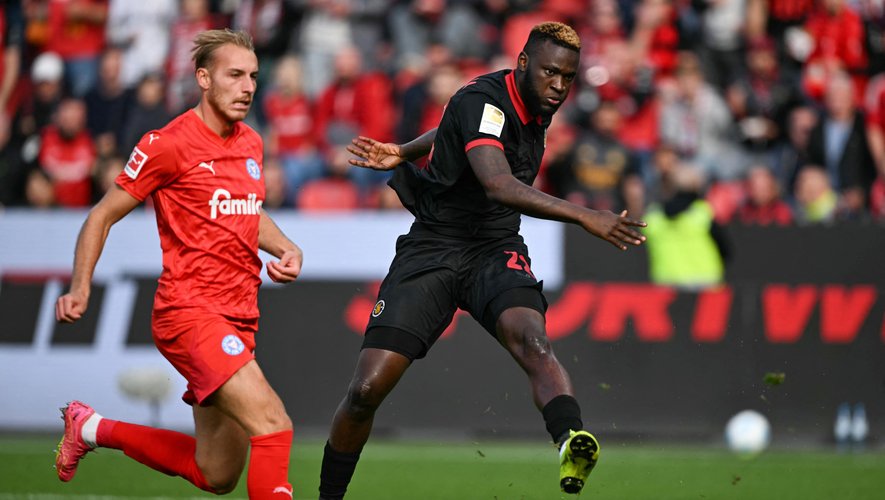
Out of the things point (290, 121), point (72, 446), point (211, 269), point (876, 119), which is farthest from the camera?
point (290, 121)

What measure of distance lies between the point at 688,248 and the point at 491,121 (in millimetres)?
6215

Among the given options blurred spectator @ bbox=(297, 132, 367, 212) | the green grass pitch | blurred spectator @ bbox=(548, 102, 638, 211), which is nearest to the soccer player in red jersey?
the green grass pitch

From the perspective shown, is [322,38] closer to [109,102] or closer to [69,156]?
[109,102]

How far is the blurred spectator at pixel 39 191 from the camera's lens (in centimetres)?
1445

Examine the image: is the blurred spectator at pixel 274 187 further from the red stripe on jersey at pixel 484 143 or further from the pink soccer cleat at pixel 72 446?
the red stripe on jersey at pixel 484 143

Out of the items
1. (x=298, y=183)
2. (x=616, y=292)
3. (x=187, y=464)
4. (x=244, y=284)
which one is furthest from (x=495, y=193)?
(x=298, y=183)

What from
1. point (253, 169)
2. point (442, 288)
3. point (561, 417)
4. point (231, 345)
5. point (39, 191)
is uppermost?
point (253, 169)

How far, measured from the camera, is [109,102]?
15.5m

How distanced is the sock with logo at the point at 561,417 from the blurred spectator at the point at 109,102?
962cm

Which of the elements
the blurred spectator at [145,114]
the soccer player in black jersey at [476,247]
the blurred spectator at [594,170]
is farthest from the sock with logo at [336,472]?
the blurred spectator at [145,114]

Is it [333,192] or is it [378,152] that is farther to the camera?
[333,192]

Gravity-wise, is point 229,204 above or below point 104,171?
above

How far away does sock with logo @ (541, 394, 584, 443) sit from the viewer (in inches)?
246

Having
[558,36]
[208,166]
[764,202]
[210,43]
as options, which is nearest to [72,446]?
[208,166]
